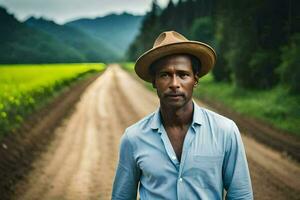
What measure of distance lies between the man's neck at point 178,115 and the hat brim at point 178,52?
0.30 m

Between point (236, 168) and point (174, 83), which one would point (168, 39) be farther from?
point (236, 168)

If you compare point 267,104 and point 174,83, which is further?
point 267,104

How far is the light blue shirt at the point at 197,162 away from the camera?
2.54 metres

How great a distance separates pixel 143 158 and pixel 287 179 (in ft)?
22.5

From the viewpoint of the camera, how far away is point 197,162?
2.54m

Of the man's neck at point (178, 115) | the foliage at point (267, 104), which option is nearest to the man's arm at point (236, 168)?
the man's neck at point (178, 115)

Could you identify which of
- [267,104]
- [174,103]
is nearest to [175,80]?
[174,103]

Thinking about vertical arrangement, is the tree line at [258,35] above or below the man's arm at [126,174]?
above

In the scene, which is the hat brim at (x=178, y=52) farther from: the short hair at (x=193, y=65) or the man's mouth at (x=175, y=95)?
the man's mouth at (x=175, y=95)

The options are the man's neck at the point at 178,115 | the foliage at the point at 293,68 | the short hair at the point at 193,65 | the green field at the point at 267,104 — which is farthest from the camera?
the foliage at the point at 293,68

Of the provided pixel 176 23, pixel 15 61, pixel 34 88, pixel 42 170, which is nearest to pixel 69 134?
pixel 42 170

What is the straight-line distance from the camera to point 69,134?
14.2 metres

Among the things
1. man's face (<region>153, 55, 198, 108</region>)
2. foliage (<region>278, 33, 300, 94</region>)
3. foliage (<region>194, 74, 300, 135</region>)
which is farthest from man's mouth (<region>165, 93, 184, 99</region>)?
foliage (<region>278, 33, 300, 94</region>)

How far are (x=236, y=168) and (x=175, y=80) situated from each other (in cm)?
60
